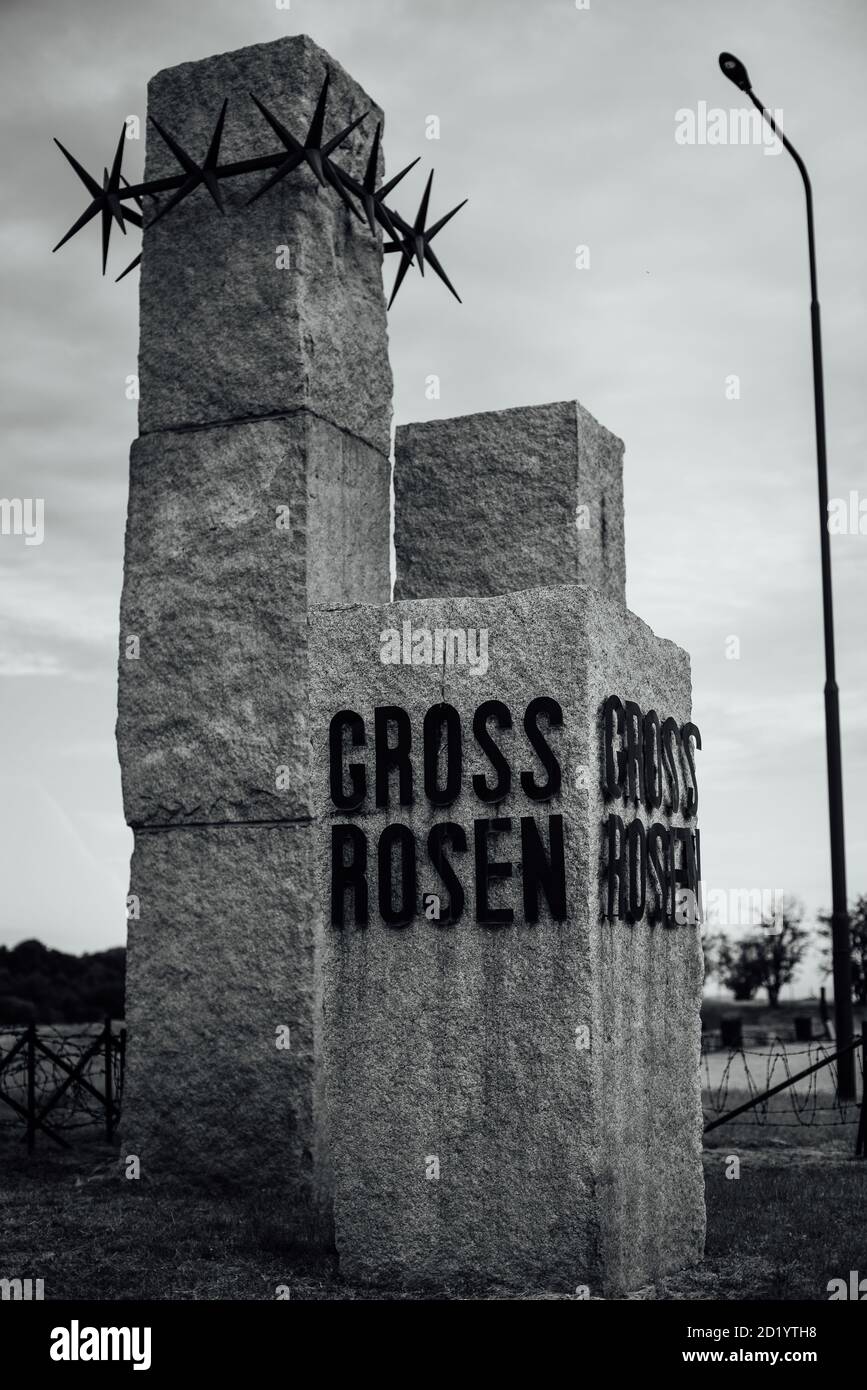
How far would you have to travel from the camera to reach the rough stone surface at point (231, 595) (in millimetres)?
10047

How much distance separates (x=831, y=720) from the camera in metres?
16.4

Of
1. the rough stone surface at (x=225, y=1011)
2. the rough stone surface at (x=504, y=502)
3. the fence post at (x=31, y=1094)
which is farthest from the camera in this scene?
the fence post at (x=31, y=1094)

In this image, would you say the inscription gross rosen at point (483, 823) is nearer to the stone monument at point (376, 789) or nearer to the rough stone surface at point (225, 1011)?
the stone monument at point (376, 789)

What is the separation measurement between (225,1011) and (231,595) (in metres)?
2.65

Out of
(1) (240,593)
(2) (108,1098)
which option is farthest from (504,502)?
(2) (108,1098)

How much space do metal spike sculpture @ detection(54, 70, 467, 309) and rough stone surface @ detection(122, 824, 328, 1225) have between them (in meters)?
4.23

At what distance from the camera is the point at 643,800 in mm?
7742

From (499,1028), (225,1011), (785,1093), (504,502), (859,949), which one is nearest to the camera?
(499,1028)

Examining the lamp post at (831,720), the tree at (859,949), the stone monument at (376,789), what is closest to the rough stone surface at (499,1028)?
the stone monument at (376,789)

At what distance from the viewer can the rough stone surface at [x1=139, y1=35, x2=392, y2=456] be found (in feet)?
33.7

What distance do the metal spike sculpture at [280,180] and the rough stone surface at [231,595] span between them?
5.28ft

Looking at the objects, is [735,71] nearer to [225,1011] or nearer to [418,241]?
[418,241]
